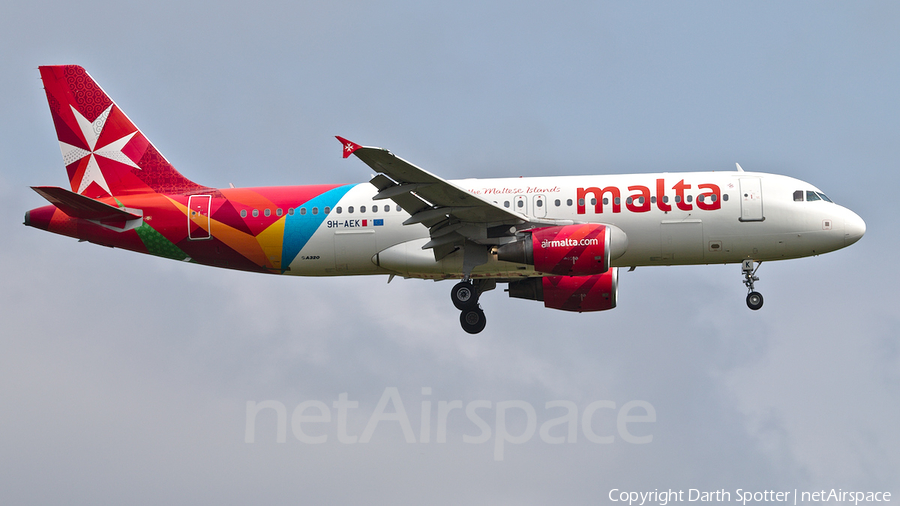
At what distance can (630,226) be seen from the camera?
33781 mm

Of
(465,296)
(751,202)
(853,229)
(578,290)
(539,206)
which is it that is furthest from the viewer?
(578,290)

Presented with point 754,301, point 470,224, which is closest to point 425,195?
point 470,224

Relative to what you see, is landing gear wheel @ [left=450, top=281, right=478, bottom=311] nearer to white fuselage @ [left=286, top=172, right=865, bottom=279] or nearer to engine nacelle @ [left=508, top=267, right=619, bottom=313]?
white fuselage @ [left=286, top=172, right=865, bottom=279]

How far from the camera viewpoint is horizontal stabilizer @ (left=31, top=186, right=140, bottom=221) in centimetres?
3447

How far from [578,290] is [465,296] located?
15.1ft

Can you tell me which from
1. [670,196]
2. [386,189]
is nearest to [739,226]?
[670,196]

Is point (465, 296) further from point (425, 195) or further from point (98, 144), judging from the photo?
point (98, 144)

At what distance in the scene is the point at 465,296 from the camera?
3606cm

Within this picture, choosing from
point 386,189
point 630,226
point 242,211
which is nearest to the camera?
point 386,189

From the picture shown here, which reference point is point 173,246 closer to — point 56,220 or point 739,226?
point 56,220

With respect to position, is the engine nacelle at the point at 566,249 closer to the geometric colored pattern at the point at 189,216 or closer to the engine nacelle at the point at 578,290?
the engine nacelle at the point at 578,290

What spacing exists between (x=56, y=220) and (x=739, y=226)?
24.1m

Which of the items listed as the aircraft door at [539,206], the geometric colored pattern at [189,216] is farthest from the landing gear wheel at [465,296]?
the geometric colored pattern at [189,216]

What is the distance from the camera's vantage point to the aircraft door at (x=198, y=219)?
36.1m
